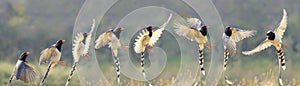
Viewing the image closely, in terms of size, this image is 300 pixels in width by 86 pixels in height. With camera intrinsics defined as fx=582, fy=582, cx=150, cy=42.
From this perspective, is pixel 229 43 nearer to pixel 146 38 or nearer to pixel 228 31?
pixel 228 31

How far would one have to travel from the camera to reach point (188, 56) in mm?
3791

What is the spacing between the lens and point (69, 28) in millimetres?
5379

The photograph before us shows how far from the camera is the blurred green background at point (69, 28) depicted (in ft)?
17.5

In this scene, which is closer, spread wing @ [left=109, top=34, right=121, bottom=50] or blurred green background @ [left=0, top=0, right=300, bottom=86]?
spread wing @ [left=109, top=34, right=121, bottom=50]

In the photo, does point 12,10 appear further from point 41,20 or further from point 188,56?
point 188,56

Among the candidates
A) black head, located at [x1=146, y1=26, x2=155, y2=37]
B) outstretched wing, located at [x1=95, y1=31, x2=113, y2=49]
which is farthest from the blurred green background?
black head, located at [x1=146, y1=26, x2=155, y2=37]

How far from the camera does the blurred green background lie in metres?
5.34

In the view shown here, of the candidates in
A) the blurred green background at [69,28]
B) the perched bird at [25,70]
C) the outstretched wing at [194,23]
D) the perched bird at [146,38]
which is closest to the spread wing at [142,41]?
the perched bird at [146,38]

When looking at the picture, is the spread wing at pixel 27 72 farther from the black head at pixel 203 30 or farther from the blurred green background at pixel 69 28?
the blurred green background at pixel 69 28

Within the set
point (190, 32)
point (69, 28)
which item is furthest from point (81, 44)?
point (69, 28)

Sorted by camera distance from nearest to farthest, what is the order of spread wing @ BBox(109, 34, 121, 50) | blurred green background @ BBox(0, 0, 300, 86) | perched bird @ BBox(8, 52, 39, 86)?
perched bird @ BBox(8, 52, 39, 86) → spread wing @ BBox(109, 34, 121, 50) → blurred green background @ BBox(0, 0, 300, 86)

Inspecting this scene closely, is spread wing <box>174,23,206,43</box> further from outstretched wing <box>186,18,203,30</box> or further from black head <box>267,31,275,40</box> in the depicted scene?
black head <box>267,31,275,40</box>

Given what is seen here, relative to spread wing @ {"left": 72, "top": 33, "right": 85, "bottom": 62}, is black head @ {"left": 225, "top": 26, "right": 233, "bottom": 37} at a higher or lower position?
lower

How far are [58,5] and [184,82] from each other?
1917mm
